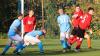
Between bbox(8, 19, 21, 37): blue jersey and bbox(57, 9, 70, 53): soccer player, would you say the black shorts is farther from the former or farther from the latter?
bbox(8, 19, 21, 37): blue jersey

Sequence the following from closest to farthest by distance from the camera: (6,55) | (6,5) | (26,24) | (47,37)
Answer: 1. (6,55)
2. (26,24)
3. (47,37)
4. (6,5)

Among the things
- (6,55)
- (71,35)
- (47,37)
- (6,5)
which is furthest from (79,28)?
(6,5)

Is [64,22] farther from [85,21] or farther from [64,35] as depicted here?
[85,21]

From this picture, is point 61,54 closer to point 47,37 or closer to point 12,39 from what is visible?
point 12,39

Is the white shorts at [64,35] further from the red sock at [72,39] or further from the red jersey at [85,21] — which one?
the red jersey at [85,21]

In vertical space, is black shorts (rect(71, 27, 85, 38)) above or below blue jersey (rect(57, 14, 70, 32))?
below

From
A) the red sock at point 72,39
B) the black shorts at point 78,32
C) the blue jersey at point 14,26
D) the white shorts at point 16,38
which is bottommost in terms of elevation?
the red sock at point 72,39

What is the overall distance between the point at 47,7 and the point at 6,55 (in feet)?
74.0

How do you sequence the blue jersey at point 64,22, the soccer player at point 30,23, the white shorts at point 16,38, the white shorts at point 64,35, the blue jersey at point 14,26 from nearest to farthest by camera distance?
the blue jersey at point 14,26 < the white shorts at point 16,38 < the soccer player at point 30,23 < the white shorts at point 64,35 < the blue jersey at point 64,22

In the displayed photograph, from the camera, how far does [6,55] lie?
1962cm

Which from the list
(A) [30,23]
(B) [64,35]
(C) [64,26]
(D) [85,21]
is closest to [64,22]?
(C) [64,26]

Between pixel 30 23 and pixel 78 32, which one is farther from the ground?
pixel 30 23

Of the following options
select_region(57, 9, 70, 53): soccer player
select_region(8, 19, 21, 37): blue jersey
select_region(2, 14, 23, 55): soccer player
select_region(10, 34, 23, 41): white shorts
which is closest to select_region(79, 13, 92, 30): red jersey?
select_region(57, 9, 70, 53): soccer player

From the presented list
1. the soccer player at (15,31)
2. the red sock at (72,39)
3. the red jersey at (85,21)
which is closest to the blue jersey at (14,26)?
the soccer player at (15,31)
